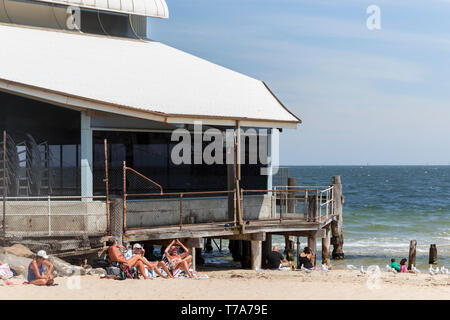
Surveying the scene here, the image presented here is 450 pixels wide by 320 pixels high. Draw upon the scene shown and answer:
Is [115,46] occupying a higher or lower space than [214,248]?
higher

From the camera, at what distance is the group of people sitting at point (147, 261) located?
706 inches

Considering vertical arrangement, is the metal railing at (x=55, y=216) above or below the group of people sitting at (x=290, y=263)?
above

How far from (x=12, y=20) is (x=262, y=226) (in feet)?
39.6

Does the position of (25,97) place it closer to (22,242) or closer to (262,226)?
(22,242)

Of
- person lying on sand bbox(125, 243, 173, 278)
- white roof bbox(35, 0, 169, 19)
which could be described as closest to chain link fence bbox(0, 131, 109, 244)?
person lying on sand bbox(125, 243, 173, 278)

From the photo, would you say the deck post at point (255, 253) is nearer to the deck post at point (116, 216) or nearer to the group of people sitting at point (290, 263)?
the group of people sitting at point (290, 263)

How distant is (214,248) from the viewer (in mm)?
37469

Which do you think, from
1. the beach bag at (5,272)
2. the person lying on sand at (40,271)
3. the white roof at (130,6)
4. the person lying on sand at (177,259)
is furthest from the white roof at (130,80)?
the beach bag at (5,272)

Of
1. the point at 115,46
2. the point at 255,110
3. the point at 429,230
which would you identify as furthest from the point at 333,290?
the point at 429,230

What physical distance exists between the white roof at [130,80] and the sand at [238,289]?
4.81 m

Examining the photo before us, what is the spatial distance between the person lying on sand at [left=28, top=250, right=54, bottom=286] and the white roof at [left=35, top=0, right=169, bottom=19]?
13151mm

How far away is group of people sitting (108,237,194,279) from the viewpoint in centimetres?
1794

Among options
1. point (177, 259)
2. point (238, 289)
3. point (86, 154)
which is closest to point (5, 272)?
point (86, 154)

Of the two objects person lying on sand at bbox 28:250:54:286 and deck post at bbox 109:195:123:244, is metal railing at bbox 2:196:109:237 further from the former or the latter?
person lying on sand at bbox 28:250:54:286
